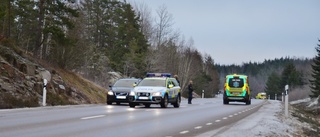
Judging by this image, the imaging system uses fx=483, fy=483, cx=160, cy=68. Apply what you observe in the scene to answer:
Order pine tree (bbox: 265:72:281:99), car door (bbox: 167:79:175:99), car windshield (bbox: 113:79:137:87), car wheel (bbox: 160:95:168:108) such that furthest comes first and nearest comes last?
pine tree (bbox: 265:72:281:99) → car windshield (bbox: 113:79:137:87) → car door (bbox: 167:79:175:99) → car wheel (bbox: 160:95:168:108)

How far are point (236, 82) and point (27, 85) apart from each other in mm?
16671

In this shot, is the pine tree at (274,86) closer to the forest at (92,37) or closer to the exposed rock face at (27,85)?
the forest at (92,37)

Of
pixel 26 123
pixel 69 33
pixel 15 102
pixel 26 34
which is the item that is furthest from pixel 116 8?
pixel 26 123

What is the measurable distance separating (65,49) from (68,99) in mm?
8406

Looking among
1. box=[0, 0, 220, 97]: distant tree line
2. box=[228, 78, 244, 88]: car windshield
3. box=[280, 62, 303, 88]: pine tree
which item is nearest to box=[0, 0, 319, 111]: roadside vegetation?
box=[0, 0, 220, 97]: distant tree line

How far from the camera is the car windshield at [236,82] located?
35750mm

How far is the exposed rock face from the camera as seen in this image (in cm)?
2240

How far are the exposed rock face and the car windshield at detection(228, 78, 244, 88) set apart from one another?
1111cm

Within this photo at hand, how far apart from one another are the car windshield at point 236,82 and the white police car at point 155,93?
9.32 m

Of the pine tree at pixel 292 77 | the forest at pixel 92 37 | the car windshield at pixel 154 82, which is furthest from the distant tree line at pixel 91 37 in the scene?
the pine tree at pixel 292 77

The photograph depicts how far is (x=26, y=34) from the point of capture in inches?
1740

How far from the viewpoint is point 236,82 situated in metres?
35.9

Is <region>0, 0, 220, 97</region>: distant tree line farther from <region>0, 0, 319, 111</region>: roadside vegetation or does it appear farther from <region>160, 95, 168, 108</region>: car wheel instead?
<region>160, 95, 168, 108</region>: car wheel

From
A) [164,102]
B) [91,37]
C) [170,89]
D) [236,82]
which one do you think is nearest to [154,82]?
[170,89]
